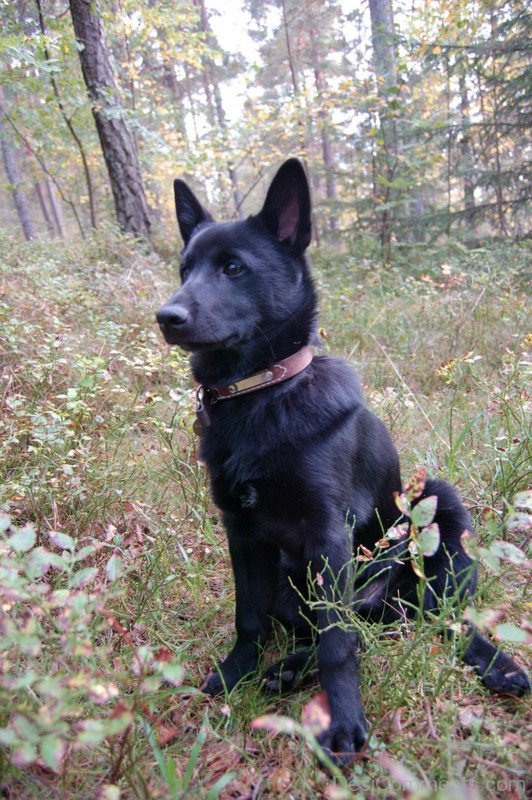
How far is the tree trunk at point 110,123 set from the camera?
609 cm

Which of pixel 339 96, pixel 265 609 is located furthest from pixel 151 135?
pixel 265 609

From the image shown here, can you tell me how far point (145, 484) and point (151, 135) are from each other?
5.82 m

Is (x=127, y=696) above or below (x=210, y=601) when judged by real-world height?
above

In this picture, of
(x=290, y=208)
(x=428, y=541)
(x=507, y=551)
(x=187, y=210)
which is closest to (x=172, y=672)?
(x=428, y=541)

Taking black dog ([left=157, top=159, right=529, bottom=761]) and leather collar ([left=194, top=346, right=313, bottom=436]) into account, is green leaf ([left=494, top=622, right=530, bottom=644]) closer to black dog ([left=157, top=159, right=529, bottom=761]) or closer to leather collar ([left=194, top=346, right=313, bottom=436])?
black dog ([left=157, top=159, right=529, bottom=761])

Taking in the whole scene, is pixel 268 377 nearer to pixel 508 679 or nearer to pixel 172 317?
pixel 172 317

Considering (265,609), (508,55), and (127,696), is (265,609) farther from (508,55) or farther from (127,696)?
(508,55)

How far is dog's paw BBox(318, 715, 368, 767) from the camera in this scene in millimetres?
1396

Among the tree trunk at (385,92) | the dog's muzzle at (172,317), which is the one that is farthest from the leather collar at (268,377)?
the tree trunk at (385,92)

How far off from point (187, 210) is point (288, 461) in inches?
52.2

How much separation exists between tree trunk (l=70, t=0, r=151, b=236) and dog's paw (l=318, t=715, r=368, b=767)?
662 cm

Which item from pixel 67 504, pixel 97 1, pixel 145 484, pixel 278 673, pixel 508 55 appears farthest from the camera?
pixel 508 55

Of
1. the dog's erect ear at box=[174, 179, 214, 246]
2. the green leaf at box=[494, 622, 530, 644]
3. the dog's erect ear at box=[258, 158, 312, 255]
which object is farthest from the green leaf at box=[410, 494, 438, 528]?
the dog's erect ear at box=[174, 179, 214, 246]

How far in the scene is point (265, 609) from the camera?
1.88 metres
